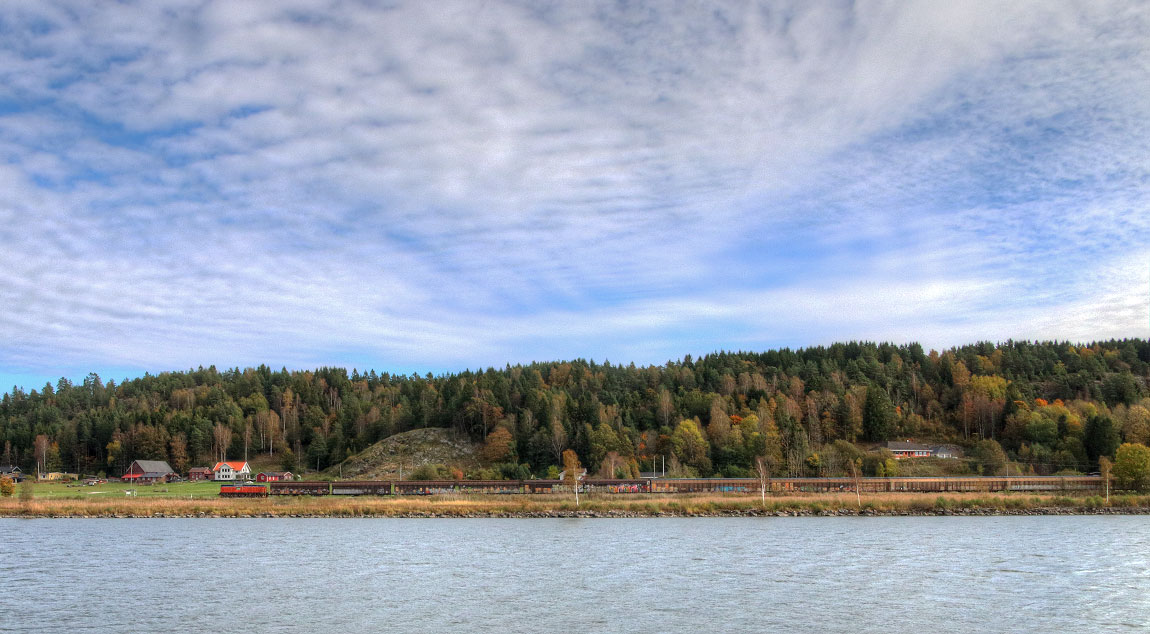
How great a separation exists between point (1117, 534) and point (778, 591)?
43349 mm

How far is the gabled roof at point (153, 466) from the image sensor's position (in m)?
163

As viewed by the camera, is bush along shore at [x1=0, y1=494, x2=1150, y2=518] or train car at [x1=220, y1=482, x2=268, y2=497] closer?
bush along shore at [x1=0, y1=494, x2=1150, y2=518]

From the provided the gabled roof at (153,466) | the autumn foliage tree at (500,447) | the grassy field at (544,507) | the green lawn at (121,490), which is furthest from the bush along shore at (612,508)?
the gabled roof at (153,466)

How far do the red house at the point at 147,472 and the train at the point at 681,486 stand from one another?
48043mm

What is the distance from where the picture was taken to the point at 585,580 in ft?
134

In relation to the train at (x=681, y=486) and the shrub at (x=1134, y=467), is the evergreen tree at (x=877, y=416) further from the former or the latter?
the shrub at (x=1134, y=467)

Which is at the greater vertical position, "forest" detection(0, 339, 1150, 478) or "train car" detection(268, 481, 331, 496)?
"forest" detection(0, 339, 1150, 478)

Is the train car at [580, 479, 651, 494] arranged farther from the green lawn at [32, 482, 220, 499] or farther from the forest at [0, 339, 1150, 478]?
the green lawn at [32, 482, 220, 499]

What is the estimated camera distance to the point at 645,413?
172 m

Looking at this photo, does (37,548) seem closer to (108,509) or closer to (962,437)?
(108,509)

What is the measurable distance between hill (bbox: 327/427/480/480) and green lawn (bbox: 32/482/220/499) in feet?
83.9

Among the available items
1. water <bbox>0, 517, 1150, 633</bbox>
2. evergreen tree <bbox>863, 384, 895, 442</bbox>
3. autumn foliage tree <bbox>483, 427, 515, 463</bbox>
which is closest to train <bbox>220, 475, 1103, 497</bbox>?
autumn foliage tree <bbox>483, 427, 515, 463</bbox>

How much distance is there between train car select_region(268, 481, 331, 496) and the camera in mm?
130375

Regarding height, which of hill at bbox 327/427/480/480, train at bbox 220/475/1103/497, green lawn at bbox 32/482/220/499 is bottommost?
train at bbox 220/475/1103/497
